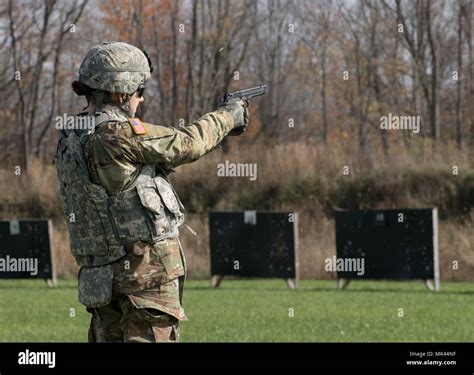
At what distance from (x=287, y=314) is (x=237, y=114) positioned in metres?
11.4

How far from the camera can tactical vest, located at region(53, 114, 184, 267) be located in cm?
699

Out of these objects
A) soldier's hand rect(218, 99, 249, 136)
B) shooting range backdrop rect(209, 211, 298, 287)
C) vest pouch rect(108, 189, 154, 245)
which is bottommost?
shooting range backdrop rect(209, 211, 298, 287)

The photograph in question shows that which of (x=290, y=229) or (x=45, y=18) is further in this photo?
(x=45, y=18)

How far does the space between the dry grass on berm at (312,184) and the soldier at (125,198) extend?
89.8 ft

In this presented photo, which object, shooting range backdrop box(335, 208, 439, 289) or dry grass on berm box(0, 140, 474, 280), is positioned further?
dry grass on berm box(0, 140, 474, 280)

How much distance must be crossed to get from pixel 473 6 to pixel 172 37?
10922mm

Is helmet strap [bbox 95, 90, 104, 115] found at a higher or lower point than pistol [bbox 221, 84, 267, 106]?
lower

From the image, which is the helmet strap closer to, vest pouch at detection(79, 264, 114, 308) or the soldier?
the soldier

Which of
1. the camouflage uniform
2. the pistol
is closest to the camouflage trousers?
the camouflage uniform

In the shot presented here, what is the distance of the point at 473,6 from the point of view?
136 feet
